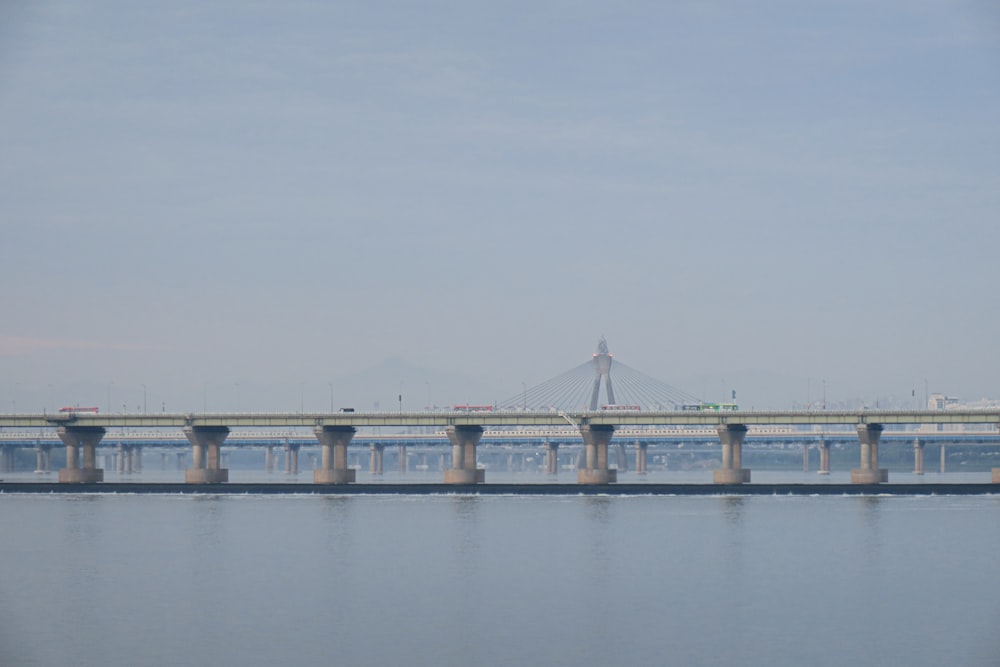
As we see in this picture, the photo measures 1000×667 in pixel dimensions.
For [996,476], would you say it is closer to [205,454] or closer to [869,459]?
[869,459]

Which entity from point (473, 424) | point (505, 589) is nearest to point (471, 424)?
point (473, 424)

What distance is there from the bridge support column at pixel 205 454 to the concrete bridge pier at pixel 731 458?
6934 cm

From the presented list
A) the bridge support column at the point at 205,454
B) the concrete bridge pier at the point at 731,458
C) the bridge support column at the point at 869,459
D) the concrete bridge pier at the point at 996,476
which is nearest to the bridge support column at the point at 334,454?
the bridge support column at the point at 205,454

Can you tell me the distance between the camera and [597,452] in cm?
18262

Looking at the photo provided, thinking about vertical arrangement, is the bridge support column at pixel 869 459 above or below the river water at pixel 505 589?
above

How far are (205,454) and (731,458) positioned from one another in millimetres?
74482

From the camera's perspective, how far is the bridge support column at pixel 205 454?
189250 millimetres

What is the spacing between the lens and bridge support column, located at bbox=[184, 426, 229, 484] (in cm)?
18925

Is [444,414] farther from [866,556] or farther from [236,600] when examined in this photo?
[236,600]

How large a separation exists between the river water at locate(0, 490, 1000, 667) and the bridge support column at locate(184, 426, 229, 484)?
5616 centimetres

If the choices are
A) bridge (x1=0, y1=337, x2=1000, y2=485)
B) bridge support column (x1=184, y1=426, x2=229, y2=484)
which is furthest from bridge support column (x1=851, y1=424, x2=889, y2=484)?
bridge support column (x1=184, y1=426, x2=229, y2=484)

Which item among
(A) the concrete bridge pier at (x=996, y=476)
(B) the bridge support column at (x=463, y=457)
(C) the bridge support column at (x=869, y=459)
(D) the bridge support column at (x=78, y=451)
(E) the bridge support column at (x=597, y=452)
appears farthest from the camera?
(D) the bridge support column at (x=78, y=451)

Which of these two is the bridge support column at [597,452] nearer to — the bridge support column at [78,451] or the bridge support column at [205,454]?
the bridge support column at [205,454]

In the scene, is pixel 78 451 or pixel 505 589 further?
pixel 78 451
